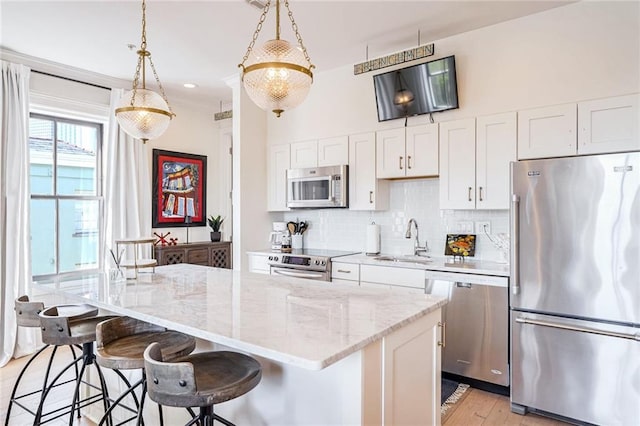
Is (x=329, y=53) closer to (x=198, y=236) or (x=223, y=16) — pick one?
(x=223, y=16)

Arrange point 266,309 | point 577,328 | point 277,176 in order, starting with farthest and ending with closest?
point 277,176 < point 577,328 < point 266,309

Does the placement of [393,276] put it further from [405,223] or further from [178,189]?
[178,189]

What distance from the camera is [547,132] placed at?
117 inches

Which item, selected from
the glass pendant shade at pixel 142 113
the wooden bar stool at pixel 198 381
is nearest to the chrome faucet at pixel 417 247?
the glass pendant shade at pixel 142 113

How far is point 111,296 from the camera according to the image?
2.05 meters

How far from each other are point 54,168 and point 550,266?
15.8 feet

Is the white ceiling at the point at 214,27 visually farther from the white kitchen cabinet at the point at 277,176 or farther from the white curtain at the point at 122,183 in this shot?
the white kitchen cabinet at the point at 277,176

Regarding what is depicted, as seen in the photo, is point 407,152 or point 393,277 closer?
point 393,277

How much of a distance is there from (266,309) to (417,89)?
2653mm

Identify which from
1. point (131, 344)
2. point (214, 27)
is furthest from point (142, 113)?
point (131, 344)


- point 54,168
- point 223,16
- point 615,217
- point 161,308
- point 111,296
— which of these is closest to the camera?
point 161,308

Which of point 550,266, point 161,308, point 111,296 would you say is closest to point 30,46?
point 111,296

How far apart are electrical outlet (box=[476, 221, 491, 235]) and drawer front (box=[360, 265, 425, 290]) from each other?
0.72m

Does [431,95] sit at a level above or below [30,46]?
below
